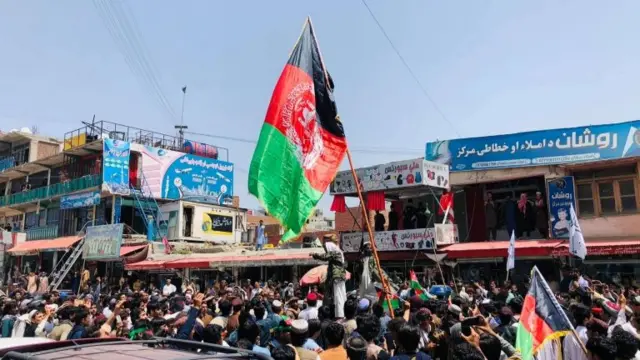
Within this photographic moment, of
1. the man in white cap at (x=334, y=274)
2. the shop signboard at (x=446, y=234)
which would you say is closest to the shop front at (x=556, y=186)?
the shop signboard at (x=446, y=234)

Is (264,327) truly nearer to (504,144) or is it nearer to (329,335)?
(329,335)

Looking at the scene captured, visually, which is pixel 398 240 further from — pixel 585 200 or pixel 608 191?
pixel 608 191

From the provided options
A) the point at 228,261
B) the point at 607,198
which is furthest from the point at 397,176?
the point at 228,261

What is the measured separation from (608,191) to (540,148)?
2.50 m

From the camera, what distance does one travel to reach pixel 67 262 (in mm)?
29047

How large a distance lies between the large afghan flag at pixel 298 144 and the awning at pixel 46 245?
2651 cm

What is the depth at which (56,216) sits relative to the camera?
113ft

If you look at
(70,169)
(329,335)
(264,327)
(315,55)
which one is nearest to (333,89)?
(315,55)

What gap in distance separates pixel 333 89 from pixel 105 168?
80.2ft

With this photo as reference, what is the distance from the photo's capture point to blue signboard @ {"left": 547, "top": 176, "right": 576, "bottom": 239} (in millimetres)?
16734

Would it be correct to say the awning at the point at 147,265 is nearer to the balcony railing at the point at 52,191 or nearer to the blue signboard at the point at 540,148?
the balcony railing at the point at 52,191

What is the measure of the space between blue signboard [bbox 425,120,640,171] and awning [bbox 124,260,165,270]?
520 inches

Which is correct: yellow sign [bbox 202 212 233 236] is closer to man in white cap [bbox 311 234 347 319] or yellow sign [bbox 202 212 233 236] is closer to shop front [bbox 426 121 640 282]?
shop front [bbox 426 121 640 282]

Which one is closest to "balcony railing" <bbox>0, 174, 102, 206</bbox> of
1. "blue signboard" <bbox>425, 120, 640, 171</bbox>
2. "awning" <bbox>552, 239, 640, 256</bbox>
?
"blue signboard" <bbox>425, 120, 640, 171</bbox>
